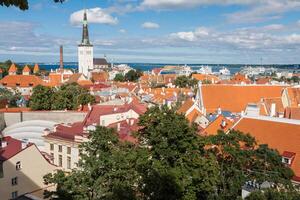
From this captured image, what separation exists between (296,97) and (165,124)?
101ft

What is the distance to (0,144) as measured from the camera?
2759 cm

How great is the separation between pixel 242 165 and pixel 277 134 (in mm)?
7177

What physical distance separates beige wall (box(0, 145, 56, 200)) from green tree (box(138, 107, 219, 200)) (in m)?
12.4

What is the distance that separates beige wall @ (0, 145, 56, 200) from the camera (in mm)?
25719

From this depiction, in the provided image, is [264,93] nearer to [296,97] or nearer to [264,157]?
[296,97]

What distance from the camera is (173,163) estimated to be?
16359mm

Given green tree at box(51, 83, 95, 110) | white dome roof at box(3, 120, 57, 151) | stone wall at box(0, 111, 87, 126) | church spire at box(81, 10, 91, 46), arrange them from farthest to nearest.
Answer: church spire at box(81, 10, 91, 46), green tree at box(51, 83, 95, 110), stone wall at box(0, 111, 87, 126), white dome roof at box(3, 120, 57, 151)

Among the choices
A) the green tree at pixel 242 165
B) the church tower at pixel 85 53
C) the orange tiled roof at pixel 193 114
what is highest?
the church tower at pixel 85 53

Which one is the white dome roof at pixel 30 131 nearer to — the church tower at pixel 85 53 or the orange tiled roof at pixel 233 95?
the orange tiled roof at pixel 233 95

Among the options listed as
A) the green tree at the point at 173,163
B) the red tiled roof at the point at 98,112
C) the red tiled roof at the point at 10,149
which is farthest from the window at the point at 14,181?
the green tree at the point at 173,163

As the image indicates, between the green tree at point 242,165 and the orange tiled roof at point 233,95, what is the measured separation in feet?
85.0

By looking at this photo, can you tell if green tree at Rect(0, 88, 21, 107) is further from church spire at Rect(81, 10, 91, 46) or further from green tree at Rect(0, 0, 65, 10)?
church spire at Rect(81, 10, 91, 46)

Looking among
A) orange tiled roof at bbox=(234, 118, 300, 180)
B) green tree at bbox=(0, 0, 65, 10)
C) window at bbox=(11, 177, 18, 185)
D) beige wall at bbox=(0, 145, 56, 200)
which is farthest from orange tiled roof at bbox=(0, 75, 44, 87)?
green tree at bbox=(0, 0, 65, 10)

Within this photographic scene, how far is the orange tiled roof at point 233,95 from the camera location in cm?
4375
